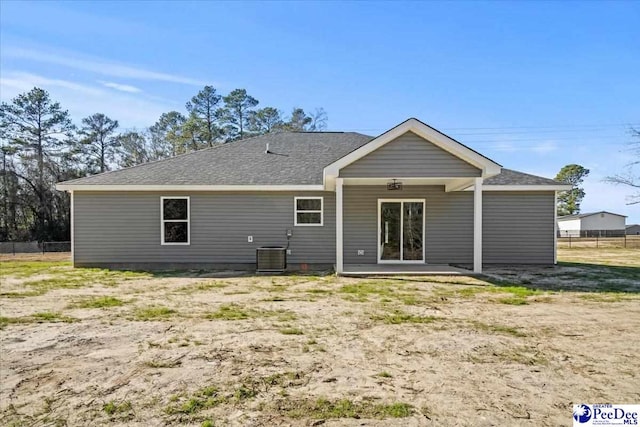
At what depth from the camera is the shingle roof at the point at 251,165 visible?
11914 mm

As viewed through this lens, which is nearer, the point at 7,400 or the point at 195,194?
the point at 7,400

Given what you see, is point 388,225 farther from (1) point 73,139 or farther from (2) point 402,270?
(1) point 73,139

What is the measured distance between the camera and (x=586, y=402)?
2.97 metres

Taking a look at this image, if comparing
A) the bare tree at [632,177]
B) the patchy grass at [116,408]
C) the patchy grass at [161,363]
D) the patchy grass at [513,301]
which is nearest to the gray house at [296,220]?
the patchy grass at [513,301]

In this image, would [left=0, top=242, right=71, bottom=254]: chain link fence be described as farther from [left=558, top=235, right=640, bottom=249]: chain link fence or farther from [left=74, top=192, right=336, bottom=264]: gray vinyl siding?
[left=558, top=235, right=640, bottom=249]: chain link fence

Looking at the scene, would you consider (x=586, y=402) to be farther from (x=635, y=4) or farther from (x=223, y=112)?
(x=223, y=112)

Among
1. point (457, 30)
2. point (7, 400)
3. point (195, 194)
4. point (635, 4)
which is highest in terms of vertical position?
point (457, 30)

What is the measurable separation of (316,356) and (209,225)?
8669 millimetres

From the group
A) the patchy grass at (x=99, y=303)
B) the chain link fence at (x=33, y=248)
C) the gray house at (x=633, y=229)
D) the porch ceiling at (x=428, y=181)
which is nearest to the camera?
the patchy grass at (x=99, y=303)

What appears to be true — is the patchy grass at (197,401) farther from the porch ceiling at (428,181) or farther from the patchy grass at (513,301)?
the porch ceiling at (428,181)

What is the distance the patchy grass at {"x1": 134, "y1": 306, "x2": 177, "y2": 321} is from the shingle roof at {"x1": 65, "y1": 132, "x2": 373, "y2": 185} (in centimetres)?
586

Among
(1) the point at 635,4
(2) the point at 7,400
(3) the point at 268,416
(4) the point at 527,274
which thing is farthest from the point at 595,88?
(2) the point at 7,400

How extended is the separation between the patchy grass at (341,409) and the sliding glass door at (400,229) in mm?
9301

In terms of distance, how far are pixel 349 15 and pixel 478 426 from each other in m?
11.3
